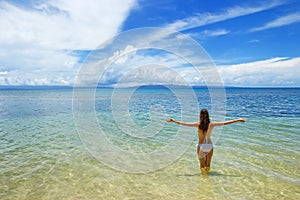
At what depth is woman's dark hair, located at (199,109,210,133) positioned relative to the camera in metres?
8.26

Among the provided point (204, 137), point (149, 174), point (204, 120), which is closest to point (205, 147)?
point (204, 137)

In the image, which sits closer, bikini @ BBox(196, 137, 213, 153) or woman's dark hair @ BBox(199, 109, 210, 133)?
woman's dark hair @ BBox(199, 109, 210, 133)

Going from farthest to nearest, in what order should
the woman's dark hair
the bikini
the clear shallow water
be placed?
the bikini, the woman's dark hair, the clear shallow water

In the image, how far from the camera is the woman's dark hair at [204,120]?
826 centimetres

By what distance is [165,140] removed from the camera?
14.4 m

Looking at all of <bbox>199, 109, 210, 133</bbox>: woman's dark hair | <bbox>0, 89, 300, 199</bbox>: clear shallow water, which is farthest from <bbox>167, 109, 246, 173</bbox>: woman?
<bbox>0, 89, 300, 199</bbox>: clear shallow water

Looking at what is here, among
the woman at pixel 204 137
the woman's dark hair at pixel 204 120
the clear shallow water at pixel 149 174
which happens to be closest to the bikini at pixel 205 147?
the woman at pixel 204 137

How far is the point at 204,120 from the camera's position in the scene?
27.2ft

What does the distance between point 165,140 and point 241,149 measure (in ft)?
14.0

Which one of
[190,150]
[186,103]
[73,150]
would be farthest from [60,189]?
[186,103]

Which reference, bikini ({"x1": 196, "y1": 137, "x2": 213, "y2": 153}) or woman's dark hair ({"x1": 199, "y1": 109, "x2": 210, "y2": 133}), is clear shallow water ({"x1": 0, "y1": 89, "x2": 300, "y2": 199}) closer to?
bikini ({"x1": 196, "y1": 137, "x2": 213, "y2": 153})

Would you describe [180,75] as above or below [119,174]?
above

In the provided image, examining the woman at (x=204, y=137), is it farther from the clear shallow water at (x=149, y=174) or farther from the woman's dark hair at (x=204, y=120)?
the clear shallow water at (x=149, y=174)

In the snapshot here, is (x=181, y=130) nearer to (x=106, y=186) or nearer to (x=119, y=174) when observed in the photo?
(x=119, y=174)
